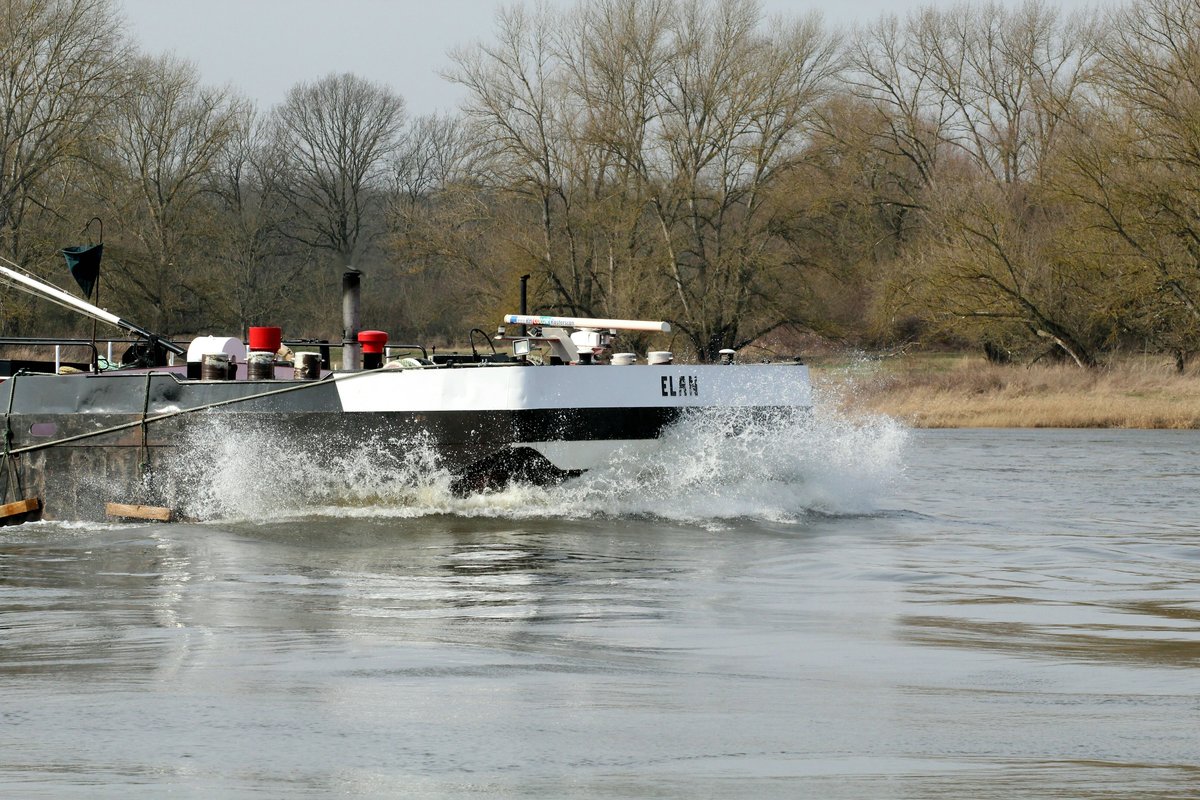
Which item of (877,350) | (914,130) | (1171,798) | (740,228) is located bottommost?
(1171,798)

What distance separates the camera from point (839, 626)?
861cm

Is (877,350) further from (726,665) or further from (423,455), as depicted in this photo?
(726,665)

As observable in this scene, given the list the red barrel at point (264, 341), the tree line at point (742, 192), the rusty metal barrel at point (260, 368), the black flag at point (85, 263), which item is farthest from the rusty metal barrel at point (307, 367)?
the tree line at point (742, 192)

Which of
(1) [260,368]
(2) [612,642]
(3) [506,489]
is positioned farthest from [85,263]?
(2) [612,642]

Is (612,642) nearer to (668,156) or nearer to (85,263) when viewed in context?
(85,263)

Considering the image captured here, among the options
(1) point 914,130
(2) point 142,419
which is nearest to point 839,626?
(2) point 142,419

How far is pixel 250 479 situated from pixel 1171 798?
10986 millimetres

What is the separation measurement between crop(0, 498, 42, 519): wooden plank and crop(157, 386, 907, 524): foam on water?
147 centimetres

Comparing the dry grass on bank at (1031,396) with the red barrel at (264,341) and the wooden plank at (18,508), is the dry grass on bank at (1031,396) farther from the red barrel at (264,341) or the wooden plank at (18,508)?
the wooden plank at (18,508)

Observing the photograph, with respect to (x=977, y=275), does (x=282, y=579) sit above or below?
below

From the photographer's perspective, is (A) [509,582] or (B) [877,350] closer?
(A) [509,582]

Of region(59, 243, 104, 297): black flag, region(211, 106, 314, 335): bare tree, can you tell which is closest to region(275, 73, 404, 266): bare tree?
region(211, 106, 314, 335): bare tree

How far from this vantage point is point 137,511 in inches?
587

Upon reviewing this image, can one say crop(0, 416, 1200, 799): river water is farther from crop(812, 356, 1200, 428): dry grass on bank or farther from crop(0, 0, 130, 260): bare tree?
crop(0, 0, 130, 260): bare tree
